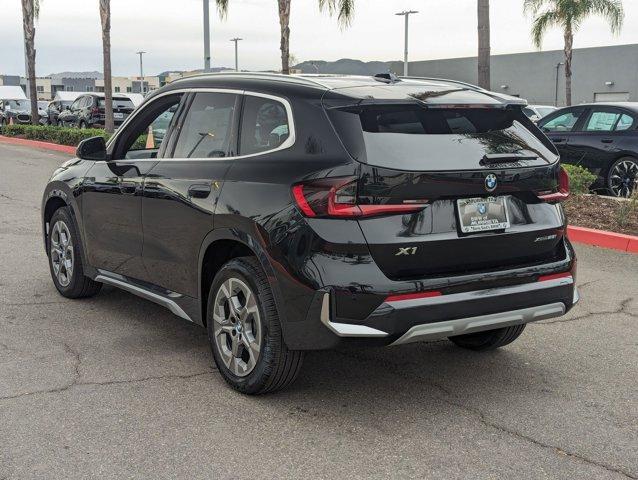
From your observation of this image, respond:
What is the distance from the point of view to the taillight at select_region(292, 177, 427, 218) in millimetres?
4000

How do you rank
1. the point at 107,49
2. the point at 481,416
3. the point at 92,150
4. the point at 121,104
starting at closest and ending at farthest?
the point at 481,416, the point at 92,150, the point at 107,49, the point at 121,104

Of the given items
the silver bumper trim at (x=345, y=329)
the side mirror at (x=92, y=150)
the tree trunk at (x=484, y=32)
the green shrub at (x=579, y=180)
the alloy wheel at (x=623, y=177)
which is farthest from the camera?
the tree trunk at (x=484, y=32)

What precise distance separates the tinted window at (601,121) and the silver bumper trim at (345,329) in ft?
31.9

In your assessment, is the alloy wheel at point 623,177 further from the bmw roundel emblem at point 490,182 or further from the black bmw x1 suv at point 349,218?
the bmw roundel emblem at point 490,182

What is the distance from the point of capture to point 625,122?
12.4 meters

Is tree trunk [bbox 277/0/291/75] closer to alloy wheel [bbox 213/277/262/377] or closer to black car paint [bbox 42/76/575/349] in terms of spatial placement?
black car paint [bbox 42/76/575/349]

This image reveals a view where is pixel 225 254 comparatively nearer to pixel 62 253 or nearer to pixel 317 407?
pixel 317 407

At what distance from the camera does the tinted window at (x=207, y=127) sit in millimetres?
4910

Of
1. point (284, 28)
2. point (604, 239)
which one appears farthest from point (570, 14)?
point (604, 239)

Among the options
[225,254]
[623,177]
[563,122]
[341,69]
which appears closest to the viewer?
[225,254]

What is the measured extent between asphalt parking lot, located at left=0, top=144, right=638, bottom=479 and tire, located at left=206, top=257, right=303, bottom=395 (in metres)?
0.14

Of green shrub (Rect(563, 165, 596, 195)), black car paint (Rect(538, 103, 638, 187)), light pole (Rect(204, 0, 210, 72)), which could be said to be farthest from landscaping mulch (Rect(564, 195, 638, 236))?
light pole (Rect(204, 0, 210, 72))

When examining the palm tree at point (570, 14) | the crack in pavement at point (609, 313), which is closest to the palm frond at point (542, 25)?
the palm tree at point (570, 14)

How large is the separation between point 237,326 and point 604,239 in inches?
234
